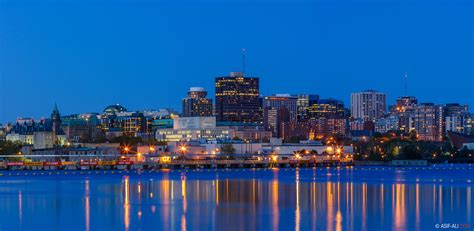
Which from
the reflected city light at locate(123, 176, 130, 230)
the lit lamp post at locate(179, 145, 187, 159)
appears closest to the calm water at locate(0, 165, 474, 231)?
the reflected city light at locate(123, 176, 130, 230)

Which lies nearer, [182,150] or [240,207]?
[240,207]

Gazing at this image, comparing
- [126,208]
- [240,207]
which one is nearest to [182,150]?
[126,208]

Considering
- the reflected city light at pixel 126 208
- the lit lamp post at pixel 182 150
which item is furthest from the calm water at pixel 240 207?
A: the lit lamp post at pixel 182 150

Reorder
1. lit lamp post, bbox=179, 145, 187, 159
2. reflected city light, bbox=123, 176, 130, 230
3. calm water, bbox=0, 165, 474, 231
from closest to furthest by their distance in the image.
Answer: calm water, bbox=0, 165, 474, 231, reflected city light, bbox=123, 176, 130, 230, lit lamp post, bbox=179, 145, 187, 159

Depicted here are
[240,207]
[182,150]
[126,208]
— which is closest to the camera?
[240,207]

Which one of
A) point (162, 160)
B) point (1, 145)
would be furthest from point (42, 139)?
point (162, 160)

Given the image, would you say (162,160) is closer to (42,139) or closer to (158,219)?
(42,139)

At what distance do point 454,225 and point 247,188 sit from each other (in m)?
30.7

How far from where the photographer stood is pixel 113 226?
44.1 m

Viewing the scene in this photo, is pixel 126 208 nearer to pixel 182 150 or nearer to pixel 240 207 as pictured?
pixel 240 207

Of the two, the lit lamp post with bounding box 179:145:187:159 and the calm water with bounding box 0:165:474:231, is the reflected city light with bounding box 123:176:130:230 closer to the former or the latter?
the calm water with bounding box 0:165:474:231

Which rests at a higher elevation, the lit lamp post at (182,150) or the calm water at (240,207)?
the lit lamp post at (182,150)

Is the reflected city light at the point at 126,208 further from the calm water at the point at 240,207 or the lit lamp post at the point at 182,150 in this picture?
the lit lamp post at the point at 182,150

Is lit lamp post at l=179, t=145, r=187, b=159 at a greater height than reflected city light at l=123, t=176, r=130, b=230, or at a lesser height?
greater
